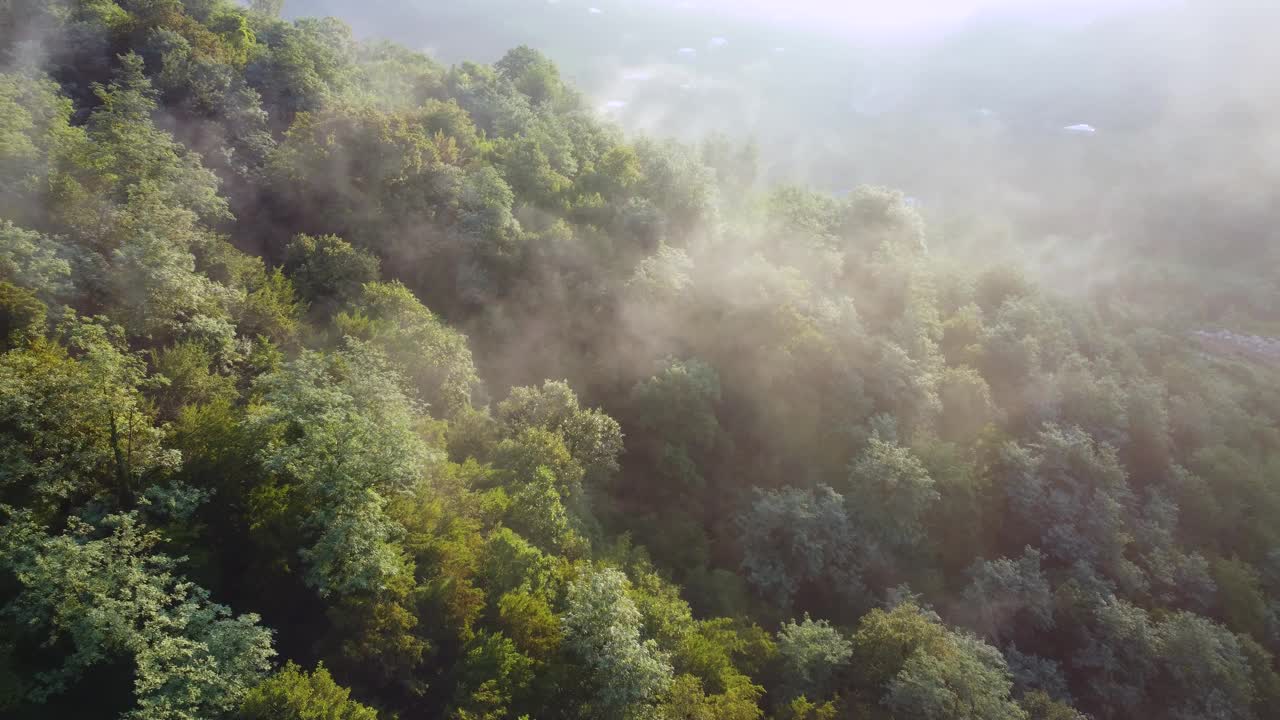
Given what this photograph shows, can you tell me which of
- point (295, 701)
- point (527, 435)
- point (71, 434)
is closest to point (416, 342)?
point (527, 435)

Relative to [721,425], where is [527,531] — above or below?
above

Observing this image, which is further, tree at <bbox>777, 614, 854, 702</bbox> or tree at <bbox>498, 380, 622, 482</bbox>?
tree at <bbox>498, 380, 622, 482</bbox>

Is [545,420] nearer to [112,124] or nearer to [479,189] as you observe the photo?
[479,189]

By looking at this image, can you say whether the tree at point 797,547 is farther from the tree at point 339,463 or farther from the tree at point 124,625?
the tree at point 124,625

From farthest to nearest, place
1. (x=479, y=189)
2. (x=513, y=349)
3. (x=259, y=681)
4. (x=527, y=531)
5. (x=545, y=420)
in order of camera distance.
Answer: (x=479, y=189)
(x=513, y=349)
(x=545, y=420)
(x=527, y=531)
(x=259, y=681)

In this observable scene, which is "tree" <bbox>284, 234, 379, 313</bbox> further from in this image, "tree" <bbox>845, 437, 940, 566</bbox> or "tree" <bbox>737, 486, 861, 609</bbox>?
"tree" <bbox>845, 437, 940, 566</bbox>

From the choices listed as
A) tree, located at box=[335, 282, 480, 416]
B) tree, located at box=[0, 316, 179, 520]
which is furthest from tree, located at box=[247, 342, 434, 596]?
tree, located at box=[335, 282, 480, 416]

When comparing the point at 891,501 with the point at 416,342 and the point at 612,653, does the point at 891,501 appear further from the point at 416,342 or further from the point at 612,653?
the point at 416,342

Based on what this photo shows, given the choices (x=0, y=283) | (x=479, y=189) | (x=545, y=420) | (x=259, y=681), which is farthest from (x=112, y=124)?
(x=259, y=681)
